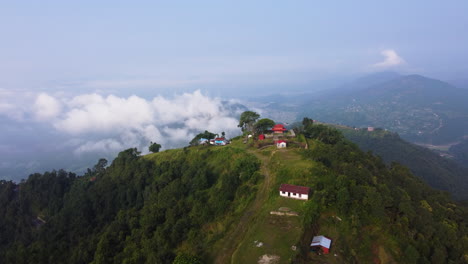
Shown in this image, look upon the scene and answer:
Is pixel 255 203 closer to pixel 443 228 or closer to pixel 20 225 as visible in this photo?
pixel 443 228

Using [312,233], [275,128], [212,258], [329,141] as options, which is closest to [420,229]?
[312,233]

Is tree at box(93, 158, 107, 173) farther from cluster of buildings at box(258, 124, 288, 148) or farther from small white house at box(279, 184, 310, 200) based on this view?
small white house at box(279, 184, 310, 200)

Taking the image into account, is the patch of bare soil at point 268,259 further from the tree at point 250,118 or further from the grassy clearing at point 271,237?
the tree at point 250,118

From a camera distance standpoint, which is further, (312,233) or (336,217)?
(336,217)

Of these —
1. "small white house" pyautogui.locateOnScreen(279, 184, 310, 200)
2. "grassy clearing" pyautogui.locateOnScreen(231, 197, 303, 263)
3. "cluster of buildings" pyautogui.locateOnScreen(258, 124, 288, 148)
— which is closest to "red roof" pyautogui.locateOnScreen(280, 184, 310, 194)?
"small white house" pyautogui.locateOnScreen(279, 184, 310, 200)

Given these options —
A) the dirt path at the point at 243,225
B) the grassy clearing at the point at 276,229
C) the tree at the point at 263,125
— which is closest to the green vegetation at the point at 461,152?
the tree at the point at 263,125
